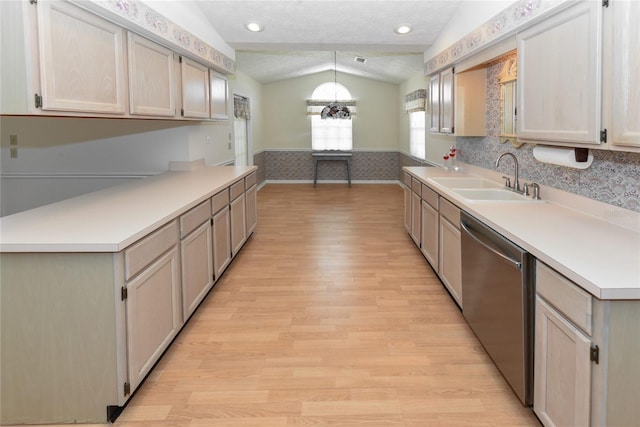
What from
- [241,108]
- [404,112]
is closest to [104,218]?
[241,108]

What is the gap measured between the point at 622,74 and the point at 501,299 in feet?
3.50

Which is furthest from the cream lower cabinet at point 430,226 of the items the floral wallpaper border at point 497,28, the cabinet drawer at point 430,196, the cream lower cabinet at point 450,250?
the floral wallpaper border at point 497,28

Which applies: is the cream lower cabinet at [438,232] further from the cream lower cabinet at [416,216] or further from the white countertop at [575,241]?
the white countertop at [575,241]

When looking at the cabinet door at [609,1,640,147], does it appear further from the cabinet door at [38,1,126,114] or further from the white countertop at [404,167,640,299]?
the cabinet door at [38,1,126,114]

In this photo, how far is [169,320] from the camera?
2828 mm

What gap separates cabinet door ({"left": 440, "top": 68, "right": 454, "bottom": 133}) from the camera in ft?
15.5

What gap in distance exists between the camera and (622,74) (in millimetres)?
1938

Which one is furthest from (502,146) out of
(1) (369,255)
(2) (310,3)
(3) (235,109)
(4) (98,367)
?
(3) (235,109)

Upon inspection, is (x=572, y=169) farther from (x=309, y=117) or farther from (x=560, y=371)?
(x=309, y=117)

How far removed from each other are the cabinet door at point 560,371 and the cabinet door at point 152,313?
5.43 feet

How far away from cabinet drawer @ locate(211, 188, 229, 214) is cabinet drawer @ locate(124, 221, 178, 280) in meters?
0.98

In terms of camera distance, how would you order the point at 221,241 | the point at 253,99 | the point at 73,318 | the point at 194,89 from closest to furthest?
the point at 73,318 → the point at 221,241 → the point at 194,89 → the point at 253,99

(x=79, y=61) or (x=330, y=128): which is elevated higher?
(x=330, y=128)

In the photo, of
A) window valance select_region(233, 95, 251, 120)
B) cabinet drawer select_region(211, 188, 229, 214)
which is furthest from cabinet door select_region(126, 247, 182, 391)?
window valance select_region(233, 95, 251, 120)
